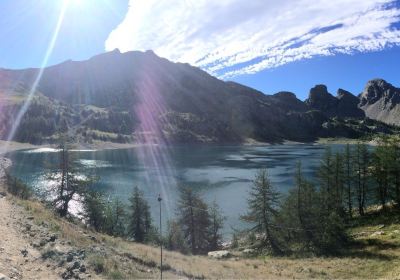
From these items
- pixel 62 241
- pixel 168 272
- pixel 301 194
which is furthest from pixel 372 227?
pixel 62 241

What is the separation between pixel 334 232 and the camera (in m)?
42.7

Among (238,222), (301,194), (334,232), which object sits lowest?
(238,222)

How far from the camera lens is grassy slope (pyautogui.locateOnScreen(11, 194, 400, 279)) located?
78.4 ft

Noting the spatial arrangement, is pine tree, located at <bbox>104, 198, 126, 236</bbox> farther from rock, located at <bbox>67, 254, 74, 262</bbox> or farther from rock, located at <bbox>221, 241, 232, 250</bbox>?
rock, located at <bbox>67, 254, 74, 262</bbox>

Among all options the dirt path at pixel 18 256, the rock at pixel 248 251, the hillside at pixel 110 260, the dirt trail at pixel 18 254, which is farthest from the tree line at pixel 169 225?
the dirt path at pixel 18 256

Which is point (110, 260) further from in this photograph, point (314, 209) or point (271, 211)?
point (314, 209)

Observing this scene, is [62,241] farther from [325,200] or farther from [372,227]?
[372,227]

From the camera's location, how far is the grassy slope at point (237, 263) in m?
23.9

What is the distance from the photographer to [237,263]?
3472 cm

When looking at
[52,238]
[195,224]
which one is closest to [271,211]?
[195,224]

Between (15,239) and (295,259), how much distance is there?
2779 centimetres

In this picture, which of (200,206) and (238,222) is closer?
(200,206)

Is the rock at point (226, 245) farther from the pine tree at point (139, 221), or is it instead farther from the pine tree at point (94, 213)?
the pine tree at point (94, 213)

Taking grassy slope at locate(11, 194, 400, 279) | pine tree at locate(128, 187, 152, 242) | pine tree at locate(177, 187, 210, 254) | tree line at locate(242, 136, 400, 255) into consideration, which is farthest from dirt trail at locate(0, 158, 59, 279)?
pine tree at locate(177, 187, 210, 254)
